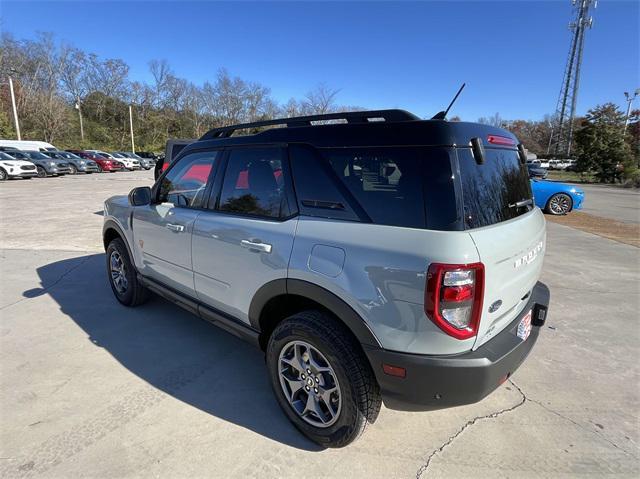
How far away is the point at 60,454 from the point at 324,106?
50.9 metres

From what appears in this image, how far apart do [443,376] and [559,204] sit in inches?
484

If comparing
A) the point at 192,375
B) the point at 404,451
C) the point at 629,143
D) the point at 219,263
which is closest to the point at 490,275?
the point at 404,451

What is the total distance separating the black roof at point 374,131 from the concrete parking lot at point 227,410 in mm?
1824

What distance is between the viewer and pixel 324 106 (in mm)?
48938

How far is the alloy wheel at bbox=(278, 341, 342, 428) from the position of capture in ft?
6.81

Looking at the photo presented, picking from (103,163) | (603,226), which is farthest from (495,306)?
(103,163)

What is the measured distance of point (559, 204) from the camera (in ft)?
37.7

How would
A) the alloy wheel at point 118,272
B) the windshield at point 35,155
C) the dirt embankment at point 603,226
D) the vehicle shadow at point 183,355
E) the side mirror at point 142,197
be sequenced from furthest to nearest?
the windshield at point 35,155 < the dirt embankment at point 603,226 < the alloy wheel at point 118,272 < the side mirror at point 142,197 < the vehicle shadow at point 183,355

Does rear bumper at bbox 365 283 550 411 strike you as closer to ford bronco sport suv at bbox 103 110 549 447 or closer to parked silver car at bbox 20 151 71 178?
ford bronco sport suv at bbox 103 110 549 447

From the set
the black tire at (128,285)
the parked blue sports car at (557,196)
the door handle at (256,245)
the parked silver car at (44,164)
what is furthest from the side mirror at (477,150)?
the parked silver car at (44,164)

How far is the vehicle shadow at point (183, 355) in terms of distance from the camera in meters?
2.46

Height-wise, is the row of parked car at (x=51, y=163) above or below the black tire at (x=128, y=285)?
above

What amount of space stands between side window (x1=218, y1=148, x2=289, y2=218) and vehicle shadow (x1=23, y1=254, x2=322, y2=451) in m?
1.36

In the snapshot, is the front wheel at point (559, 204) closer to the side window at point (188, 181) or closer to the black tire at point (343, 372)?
the side window at point (188, 181)
